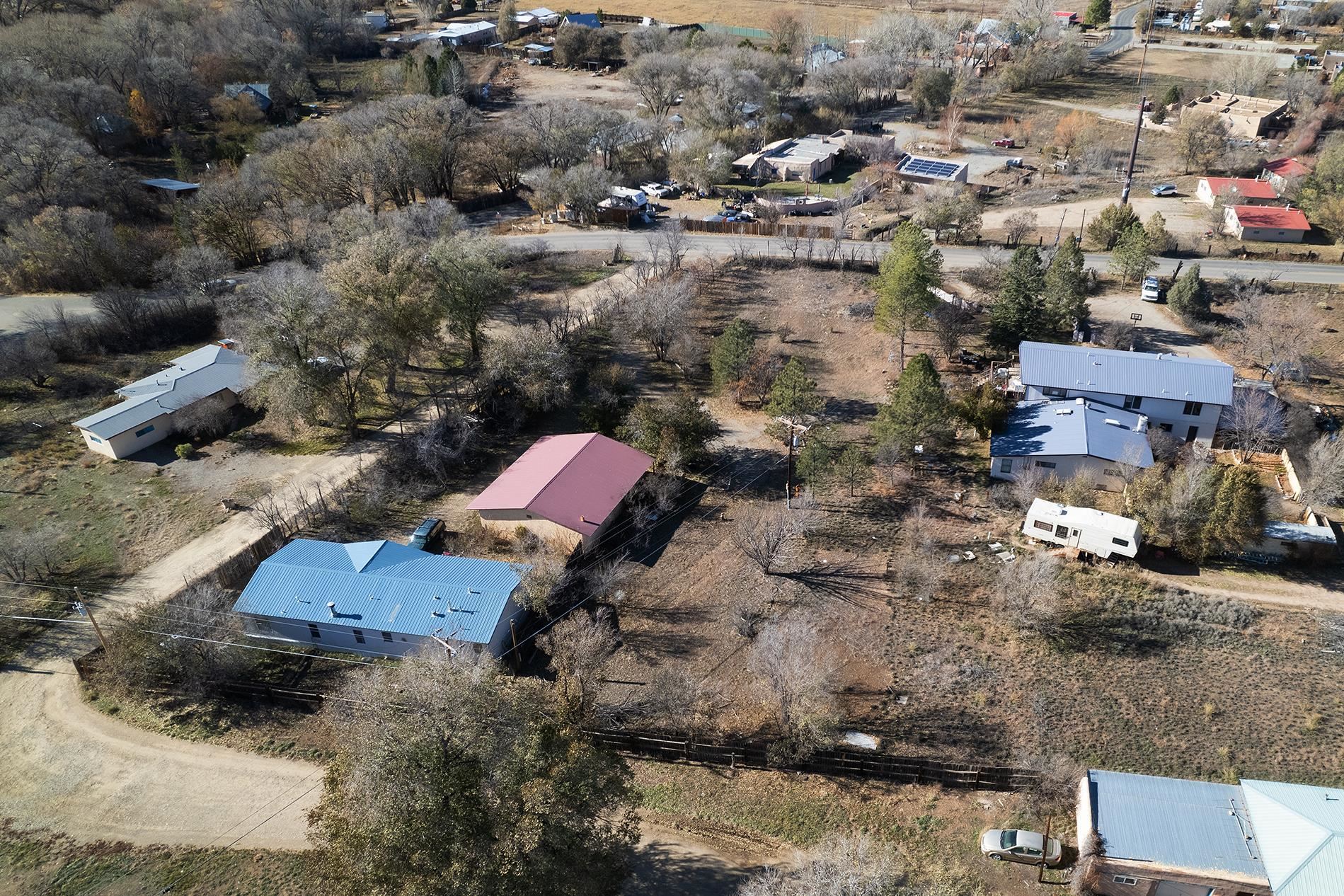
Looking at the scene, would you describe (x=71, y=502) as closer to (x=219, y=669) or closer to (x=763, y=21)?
(x=219, y=669)

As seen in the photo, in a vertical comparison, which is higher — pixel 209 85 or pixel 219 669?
pixel 209 85

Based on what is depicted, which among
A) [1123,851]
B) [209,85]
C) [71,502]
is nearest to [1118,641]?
[1123,851]

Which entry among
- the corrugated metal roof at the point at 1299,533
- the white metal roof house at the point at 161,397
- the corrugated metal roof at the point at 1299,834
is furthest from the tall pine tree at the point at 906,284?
the white metal roof house at the point at 161,397

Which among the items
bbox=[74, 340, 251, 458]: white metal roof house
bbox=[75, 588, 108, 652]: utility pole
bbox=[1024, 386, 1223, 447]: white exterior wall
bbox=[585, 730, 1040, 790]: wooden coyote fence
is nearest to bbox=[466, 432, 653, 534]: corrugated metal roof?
bbox=[585, 730, 1040, 790]: wooden coyote fence

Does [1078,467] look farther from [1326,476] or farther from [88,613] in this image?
[88,613]

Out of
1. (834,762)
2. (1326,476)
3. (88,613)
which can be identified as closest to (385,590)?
(88,613)

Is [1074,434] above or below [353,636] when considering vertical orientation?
above

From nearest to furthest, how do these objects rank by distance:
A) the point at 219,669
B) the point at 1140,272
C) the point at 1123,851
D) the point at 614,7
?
the point at 1123,851
the point at 219,669
the point at 1140,272
the point at 614,7
